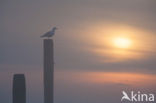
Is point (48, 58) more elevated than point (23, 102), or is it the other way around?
point (48, 58)

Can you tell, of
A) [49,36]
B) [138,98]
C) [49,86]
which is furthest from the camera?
[138,98]

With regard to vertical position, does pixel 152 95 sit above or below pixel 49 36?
below

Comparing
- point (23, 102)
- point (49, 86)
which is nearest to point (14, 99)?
point (23, 102)

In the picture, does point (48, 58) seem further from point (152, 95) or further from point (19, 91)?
point (152, 95)

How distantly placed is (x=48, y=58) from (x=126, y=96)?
635 cm

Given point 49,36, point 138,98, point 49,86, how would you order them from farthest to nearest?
point 138,98 < point 49,36 < point 49,86

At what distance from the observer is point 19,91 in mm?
10062

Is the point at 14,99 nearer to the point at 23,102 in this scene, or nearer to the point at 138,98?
the point at 23,102

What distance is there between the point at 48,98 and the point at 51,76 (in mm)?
498

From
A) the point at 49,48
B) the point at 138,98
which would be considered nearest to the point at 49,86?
the point at 49,48

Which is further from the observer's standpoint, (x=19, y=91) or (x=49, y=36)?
(x=49, y=36)

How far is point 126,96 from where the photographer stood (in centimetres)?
1555

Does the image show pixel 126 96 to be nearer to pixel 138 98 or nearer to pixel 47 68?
pixel 138 98

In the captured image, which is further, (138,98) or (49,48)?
(138,98)
